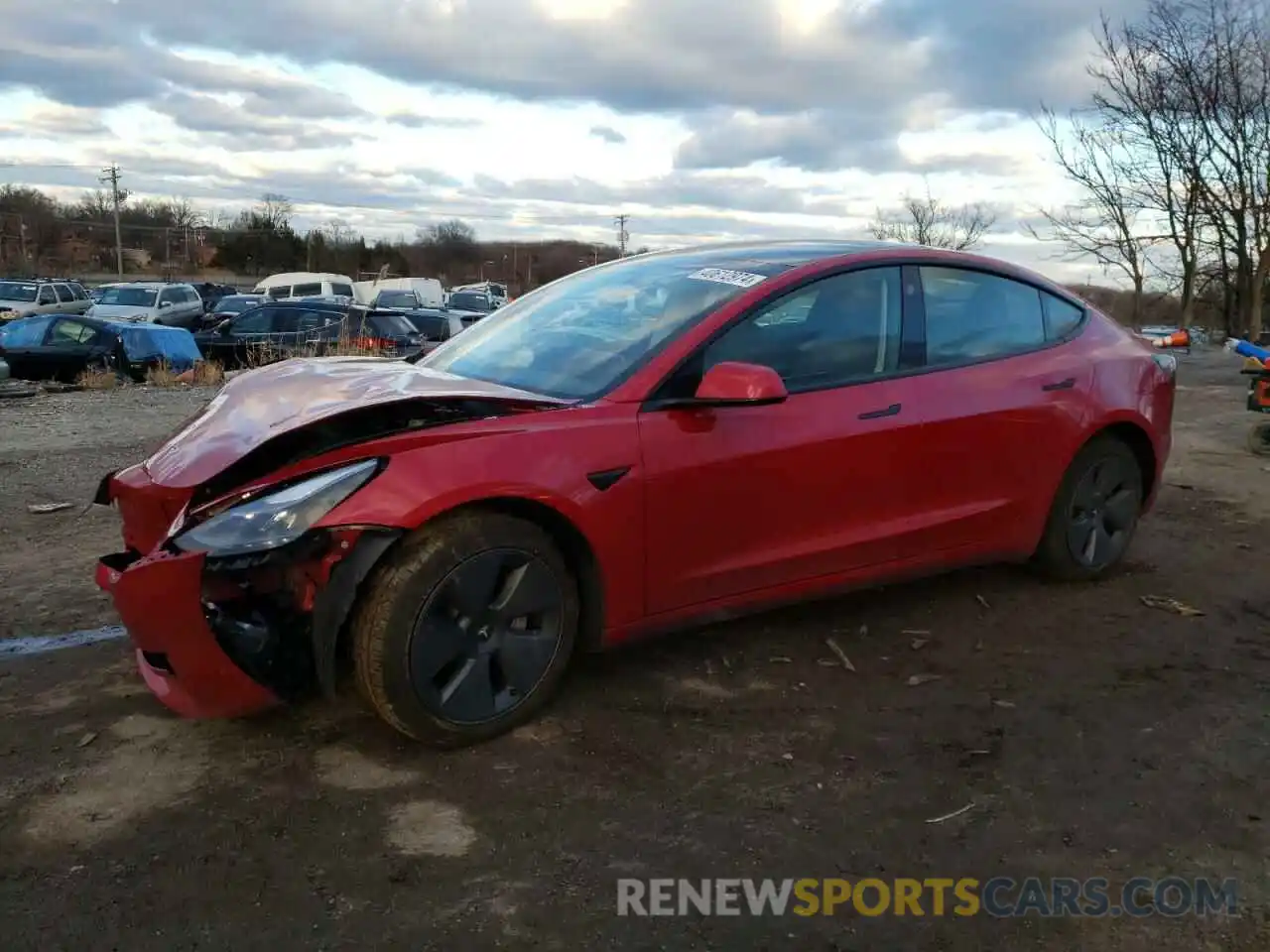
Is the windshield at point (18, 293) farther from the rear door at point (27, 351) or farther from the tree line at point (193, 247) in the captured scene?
the tree line at point (193, 247)

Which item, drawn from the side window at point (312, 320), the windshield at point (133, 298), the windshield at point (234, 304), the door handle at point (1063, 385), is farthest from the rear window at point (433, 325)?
the door handle at point (1063, 385)

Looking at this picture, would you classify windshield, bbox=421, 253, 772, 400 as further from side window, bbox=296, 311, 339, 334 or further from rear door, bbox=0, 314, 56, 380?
rear door, bbox=0, 314, 56, 380

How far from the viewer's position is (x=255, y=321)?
18172 millimetres

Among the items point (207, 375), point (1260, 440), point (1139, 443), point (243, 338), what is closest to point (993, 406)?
point (1139, 443)

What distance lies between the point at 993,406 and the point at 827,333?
32.4 inches

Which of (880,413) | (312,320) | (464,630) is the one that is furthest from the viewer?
(312,320)

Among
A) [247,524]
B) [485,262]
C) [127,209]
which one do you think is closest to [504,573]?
→ [247,524]

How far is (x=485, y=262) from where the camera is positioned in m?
103

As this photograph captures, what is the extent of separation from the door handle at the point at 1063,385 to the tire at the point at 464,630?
7.74 feet

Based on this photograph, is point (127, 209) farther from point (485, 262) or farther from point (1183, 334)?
point (1183, 334)

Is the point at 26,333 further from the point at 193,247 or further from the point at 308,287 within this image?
the point at 193,247

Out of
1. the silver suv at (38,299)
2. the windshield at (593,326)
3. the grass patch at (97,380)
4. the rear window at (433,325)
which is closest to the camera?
the windshield at (593,326)

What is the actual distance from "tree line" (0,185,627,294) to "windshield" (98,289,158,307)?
45.6 m

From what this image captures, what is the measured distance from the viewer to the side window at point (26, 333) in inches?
639
